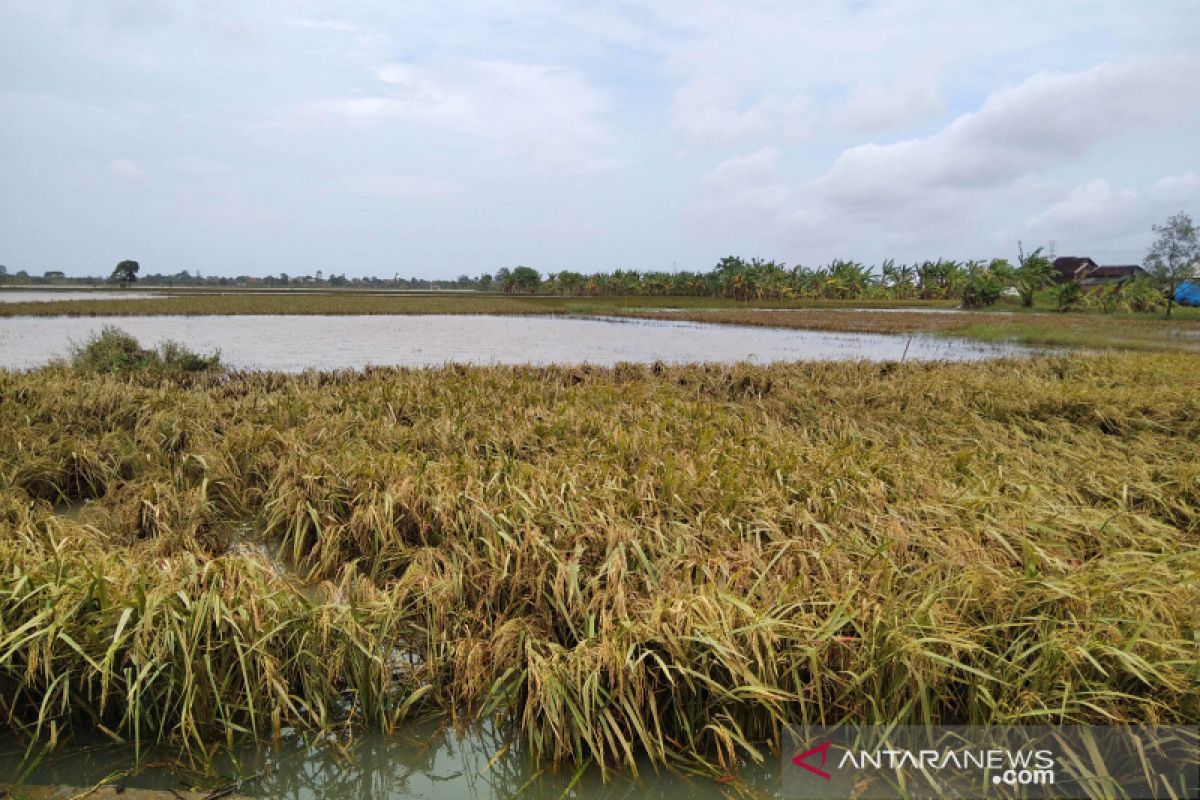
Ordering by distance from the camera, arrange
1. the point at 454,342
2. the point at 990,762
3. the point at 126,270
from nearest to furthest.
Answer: the point at 990,762 < the point at 454,342 < the point at 126,270

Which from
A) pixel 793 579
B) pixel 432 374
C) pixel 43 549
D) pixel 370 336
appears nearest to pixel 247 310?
pixel 370 336

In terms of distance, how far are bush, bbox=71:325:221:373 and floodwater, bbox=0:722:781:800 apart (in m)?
9.45

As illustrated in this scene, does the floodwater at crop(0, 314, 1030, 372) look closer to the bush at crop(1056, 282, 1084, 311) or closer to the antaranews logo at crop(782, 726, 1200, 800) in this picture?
the antaranews logo at crop(782, 726, 1200, 800)

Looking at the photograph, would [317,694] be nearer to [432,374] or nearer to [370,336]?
[432,374]

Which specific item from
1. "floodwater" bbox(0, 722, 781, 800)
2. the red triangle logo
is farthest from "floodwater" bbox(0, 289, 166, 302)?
the red triangle logo

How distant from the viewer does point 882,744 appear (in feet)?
8.89

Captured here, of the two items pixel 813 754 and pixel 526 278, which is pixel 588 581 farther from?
pixel 526 278

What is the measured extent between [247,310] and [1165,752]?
41882mm

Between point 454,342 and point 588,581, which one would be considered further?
point 454,342

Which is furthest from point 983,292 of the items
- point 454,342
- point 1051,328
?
point 454,342

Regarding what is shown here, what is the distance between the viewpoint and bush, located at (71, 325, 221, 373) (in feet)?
34.5

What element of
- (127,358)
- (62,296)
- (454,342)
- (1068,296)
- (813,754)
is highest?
(1068,296)

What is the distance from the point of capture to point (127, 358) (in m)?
10.9

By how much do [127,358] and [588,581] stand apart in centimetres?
1098
